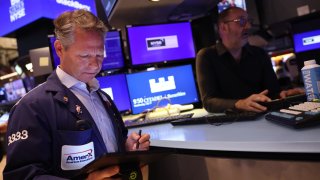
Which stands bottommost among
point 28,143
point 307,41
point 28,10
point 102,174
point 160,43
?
point 102,174

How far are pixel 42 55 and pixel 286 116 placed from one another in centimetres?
216

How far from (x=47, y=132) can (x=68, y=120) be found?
0.28ft

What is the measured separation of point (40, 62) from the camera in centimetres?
257

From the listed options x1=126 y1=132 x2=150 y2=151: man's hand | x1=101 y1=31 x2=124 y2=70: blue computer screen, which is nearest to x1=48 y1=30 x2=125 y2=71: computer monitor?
x1=101 y1=31 x2=124 y2=70: blue computer screen

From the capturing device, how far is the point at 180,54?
7.96ft

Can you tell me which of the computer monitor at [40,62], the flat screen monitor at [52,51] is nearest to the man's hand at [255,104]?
the flat screen monitor at [52,51]

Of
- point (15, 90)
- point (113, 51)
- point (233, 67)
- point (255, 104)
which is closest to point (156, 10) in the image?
point (113, 51)

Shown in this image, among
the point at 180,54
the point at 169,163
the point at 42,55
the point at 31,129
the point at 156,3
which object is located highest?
the point at 156,3

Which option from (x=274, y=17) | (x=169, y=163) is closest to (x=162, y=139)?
(x=169, y=163)

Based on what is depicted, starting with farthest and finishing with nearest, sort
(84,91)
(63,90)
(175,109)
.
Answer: (175,109) → (84,91) → (63,90)

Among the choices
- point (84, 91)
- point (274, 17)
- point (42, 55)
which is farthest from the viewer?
point (274, 17)

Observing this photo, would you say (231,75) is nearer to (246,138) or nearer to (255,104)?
(255,104)

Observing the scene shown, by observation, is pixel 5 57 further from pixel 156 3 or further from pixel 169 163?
pixel 169 163

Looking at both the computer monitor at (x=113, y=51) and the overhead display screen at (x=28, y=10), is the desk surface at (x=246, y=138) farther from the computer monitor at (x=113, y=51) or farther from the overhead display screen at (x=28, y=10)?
the overhead display screen at (x=28, y=10)
